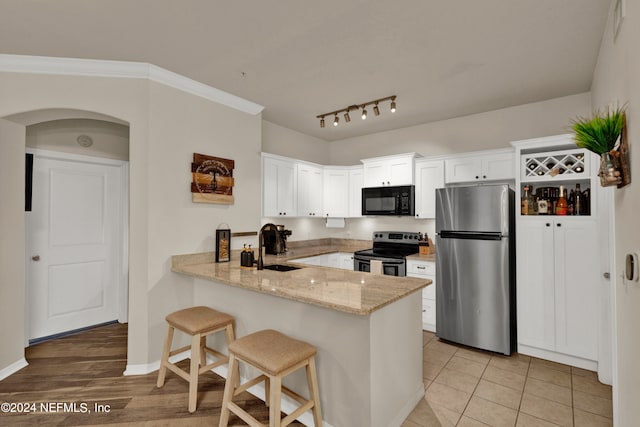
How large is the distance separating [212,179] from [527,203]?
3.31 metres

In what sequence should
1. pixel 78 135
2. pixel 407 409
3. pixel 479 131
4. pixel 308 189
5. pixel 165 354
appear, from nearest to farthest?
pixel 407 409, pixel 165 354, pixel 78 135, pixel 479 131, pixel 308 189

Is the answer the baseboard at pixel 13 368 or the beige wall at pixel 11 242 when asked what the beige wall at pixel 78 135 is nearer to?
the beige wall at pixel 11 242

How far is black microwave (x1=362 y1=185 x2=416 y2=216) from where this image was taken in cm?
414

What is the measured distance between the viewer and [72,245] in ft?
11.9

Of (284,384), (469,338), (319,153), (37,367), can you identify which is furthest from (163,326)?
(319,153)

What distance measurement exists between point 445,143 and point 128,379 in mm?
4484

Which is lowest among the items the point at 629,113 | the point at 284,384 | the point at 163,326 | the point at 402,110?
the point at 284,384

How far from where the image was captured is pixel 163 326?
2877mm

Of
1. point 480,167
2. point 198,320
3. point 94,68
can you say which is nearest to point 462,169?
point 480,167

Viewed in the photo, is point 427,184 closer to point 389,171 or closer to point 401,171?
point 401,171

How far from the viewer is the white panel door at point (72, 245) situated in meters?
3.36

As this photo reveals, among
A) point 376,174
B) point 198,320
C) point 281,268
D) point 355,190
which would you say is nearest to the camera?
point 198,320

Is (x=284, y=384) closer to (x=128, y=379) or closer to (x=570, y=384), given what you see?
(x=128, y=379)

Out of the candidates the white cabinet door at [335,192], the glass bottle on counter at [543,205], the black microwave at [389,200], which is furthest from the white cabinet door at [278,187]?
the glass bottle on counter at [543,205]
